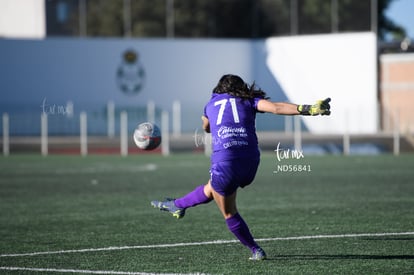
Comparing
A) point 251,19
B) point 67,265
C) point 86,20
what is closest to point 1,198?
point 67,265

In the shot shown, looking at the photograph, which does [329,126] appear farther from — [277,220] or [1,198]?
[277,220]

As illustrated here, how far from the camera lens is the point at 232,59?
155ft

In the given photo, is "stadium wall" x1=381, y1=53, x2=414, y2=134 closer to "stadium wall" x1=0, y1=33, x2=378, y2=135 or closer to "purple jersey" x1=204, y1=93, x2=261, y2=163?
"stadium wall" x1=0, y1=33, x2=378, y2=135

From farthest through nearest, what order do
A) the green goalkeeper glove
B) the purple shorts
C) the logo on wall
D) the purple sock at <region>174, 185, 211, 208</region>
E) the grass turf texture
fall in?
1. the logo on wall
2. the purple sock at <region>174, 185, 211, 208</region>
3. the grass turf texture
4. the purple shorts
5. the green goalkeeper glove

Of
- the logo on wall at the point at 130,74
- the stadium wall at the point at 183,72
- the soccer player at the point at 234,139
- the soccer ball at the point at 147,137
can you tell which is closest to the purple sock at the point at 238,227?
the soccer player at the point at 234,139

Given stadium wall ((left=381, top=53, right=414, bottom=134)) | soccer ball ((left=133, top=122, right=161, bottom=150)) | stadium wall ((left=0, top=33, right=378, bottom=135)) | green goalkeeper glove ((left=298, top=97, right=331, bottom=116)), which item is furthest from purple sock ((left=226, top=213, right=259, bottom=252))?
stadium wall ((left=381, top=53, right=414, bottom=134))

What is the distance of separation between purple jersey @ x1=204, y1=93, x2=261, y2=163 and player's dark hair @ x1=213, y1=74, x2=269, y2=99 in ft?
0.17

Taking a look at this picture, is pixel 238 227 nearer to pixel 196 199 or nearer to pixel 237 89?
pixel 196 199

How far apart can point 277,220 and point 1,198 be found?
647 cm

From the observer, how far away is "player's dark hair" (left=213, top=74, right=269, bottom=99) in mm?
8773

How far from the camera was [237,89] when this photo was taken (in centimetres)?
881

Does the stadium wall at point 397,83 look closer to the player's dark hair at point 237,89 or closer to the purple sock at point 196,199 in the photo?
the purple sock at point 196,199

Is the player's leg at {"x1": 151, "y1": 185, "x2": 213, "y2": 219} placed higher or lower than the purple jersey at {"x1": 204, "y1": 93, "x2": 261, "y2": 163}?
lower

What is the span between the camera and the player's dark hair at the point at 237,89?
877 centimetres
